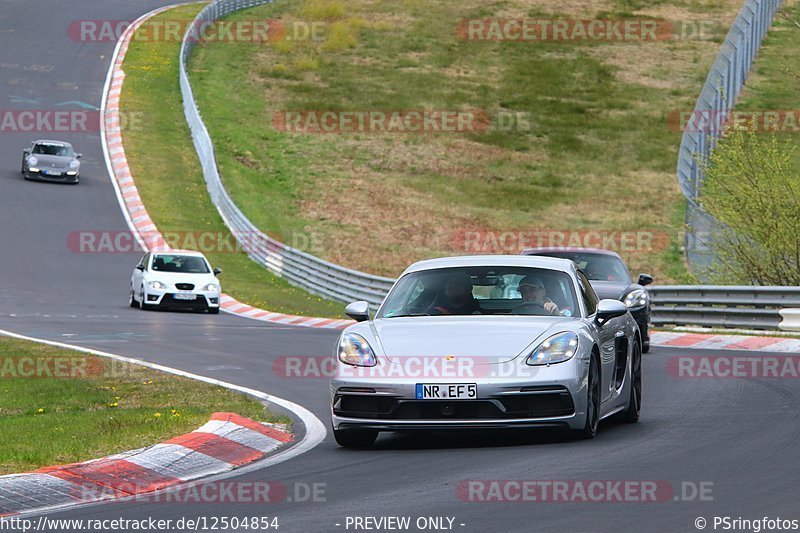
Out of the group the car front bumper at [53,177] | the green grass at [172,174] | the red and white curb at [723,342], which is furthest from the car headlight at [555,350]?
the car front bumper at [53,177]

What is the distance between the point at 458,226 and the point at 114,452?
122 ft

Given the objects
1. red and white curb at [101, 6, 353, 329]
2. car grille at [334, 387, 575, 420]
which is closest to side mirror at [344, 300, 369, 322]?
car grille at [334, 387, 575, 420]

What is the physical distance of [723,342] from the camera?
68.4 ft

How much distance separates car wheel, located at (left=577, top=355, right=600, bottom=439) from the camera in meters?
10.2

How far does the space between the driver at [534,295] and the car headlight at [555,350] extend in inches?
29.0

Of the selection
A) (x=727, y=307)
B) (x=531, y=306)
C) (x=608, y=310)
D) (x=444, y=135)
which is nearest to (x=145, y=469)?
(x=531, y=306)

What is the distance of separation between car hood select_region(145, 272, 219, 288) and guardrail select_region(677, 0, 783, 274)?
1026 centimetres

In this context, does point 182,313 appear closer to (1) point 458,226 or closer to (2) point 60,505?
(1) point 458,226

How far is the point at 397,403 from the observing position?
1005 cm

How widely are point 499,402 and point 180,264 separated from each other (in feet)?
75.3

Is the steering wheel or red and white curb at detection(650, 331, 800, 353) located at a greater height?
the steering wheel

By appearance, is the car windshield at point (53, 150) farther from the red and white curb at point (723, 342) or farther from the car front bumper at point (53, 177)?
the red and white curb at point (723, 342)

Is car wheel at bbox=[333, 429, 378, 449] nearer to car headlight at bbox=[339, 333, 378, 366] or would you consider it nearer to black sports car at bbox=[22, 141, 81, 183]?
car headlight at bbox=[339, 333, 378, 366]

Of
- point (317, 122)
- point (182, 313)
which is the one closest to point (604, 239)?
point (182, 313)
